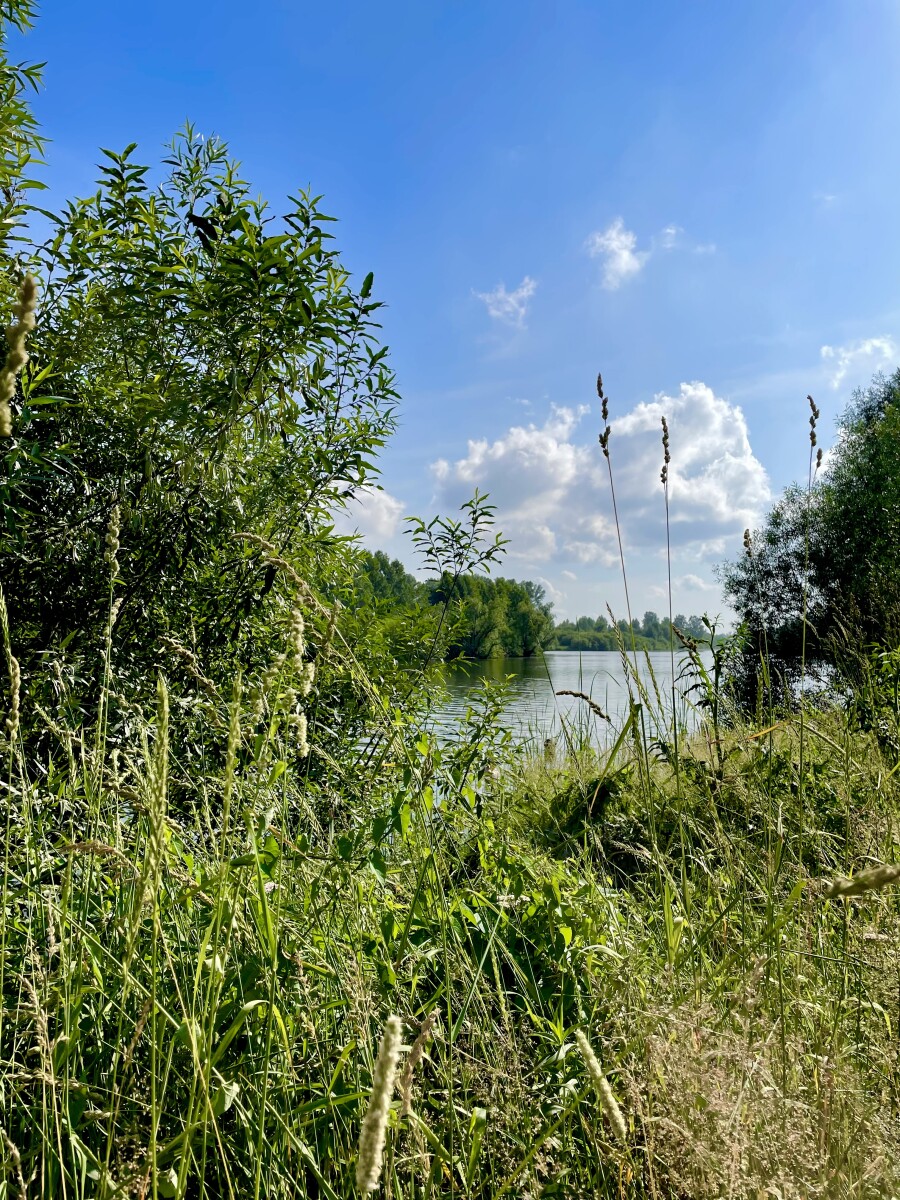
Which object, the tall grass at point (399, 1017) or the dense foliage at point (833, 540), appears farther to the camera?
the dense foliage at point (833, 540)

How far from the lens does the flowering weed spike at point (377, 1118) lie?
17.5 inches

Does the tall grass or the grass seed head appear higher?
the grass seed head

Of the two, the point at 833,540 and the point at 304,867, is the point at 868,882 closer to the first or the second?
the point at 304,867

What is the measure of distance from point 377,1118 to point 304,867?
5.11ft

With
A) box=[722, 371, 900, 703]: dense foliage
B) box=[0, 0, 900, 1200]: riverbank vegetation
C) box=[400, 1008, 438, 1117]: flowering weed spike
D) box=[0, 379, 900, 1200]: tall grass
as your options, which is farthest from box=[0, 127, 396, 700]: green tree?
box=[722, 371, 900, 703]: dense foliage

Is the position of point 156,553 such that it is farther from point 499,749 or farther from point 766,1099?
point 766,1099

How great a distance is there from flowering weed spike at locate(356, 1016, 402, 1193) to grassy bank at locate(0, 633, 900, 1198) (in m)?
0.26

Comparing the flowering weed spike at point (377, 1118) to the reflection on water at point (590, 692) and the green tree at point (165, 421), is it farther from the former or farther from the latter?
the green tree at point (165, 421)

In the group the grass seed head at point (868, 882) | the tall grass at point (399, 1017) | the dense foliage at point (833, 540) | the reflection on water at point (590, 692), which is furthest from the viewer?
the dense foliage at point (833, 540)

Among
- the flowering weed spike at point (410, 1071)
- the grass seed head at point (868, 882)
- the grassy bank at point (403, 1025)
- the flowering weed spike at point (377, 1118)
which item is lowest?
the grassy bank at point (403, 1025)

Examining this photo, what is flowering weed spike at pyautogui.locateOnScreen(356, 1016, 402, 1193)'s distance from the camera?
17.5 inches

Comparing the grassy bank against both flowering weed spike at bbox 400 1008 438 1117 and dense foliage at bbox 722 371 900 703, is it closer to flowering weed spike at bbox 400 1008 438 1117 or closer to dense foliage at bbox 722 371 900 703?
flowering weed spike at bbox 400 1008 438 1117

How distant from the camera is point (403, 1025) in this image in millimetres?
1097

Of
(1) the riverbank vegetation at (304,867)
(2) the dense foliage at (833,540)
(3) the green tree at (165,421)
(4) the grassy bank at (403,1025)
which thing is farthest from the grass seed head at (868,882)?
(2) the dense foliage at (833,540)
